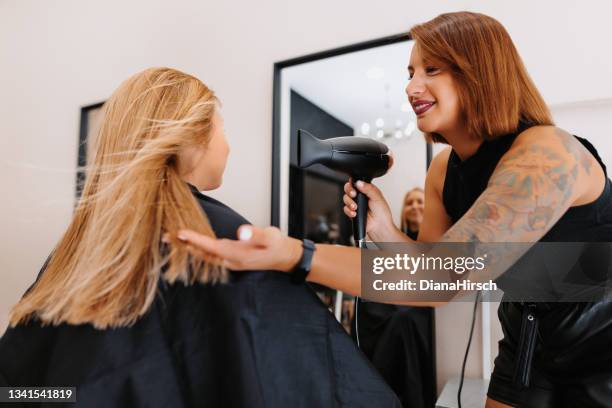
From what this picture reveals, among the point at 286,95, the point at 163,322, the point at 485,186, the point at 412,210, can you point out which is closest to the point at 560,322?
the point at 485,186

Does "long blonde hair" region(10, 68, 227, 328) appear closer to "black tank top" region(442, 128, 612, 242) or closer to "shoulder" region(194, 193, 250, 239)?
"shoulder" region(194, 193, 250, 239)

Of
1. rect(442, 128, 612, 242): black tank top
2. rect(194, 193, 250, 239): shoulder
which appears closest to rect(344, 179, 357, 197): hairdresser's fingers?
rect(442, 128, 612, 242): black tank top

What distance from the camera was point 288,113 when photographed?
1676 mm

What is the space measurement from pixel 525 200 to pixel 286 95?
3.96 feet

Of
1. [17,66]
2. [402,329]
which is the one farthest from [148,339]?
[17,66]

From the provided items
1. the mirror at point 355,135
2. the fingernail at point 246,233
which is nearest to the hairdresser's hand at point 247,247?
the fingernail at point 246,233

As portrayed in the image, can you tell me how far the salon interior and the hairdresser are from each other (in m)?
0.29

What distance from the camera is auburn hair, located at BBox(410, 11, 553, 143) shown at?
2.63 ft

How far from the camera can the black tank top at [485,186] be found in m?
0.76

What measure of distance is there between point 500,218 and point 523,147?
0.51ft

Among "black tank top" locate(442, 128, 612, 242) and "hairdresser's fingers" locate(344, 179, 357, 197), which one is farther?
"hairdresser's fingers" locate(344, 179, 357, 197)

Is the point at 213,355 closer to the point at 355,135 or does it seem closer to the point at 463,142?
the point at 463,142

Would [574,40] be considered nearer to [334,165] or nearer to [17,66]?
[334,165]

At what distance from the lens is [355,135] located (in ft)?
4.84
